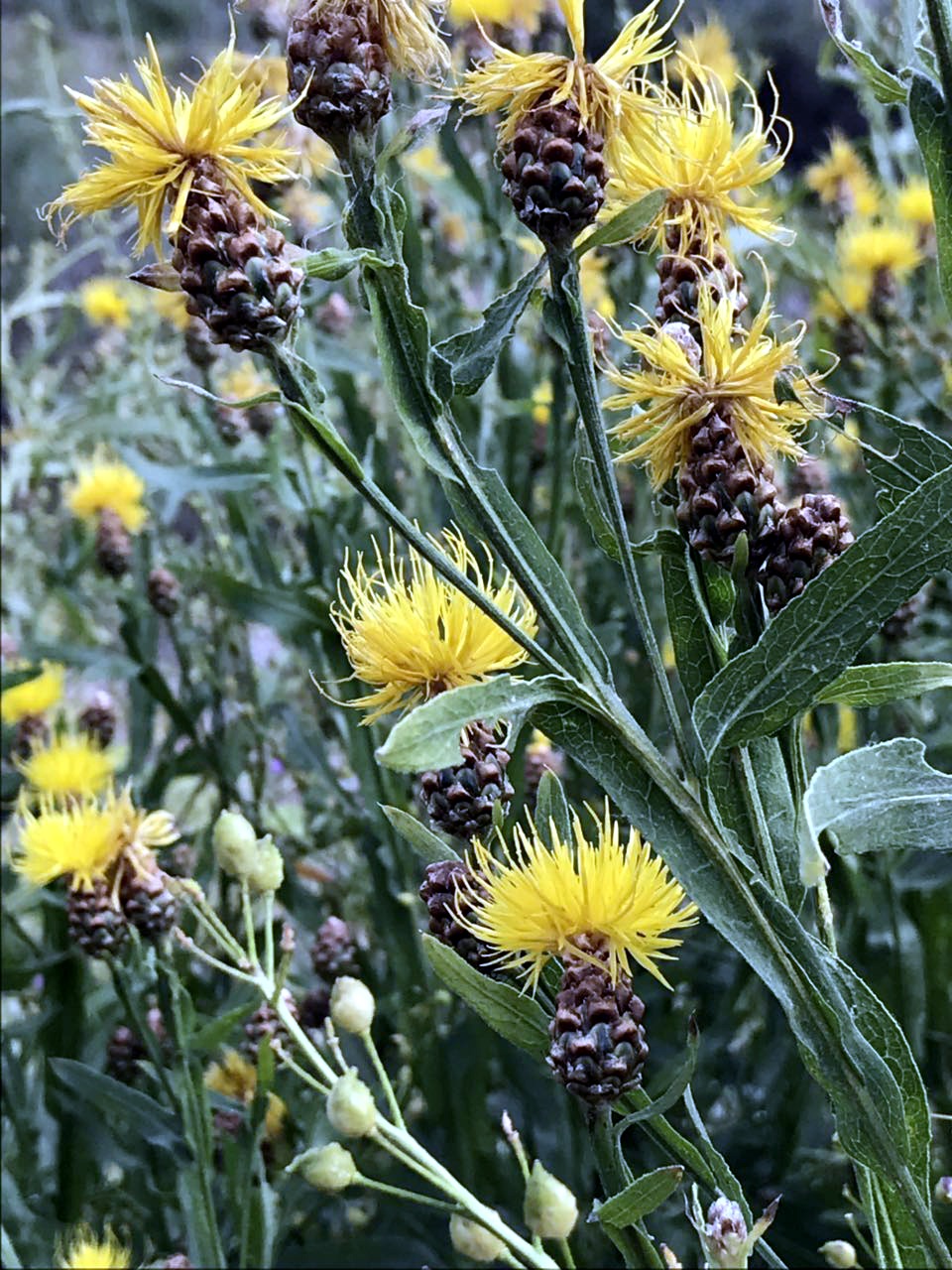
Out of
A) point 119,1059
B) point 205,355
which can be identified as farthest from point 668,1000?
point 205,355

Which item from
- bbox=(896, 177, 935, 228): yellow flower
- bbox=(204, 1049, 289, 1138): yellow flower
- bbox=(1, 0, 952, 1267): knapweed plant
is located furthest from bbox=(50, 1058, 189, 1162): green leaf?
bbox=(896, 177, 935, 228): yellow flower

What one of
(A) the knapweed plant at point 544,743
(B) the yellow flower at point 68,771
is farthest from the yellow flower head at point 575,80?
(B) the yellow flower at point 68,771

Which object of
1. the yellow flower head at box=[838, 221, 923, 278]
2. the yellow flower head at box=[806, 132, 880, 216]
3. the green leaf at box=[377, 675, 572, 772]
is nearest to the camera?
the green leaf at box=[377, 675, 572, 772]

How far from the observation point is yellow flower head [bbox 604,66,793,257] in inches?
15.6

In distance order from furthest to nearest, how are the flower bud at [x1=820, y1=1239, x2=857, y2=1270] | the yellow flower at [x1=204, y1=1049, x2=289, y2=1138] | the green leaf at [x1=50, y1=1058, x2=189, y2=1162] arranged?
the yellow flower at [x1=204, y1=1049, x2=289, y2=1138] → the green leaf at [x1=50, y1=1058, x2=189, y2=1162] → the flower bud at [x1=820, y1=1239, x2=857, y2=1270]

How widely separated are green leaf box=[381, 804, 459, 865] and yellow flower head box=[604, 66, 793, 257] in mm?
196

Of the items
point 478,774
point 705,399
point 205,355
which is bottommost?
point 478,774

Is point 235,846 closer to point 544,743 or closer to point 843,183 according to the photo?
point 544,743

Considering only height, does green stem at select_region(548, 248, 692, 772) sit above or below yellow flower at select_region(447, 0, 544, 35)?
below

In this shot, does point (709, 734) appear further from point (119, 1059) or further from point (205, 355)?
point (205, 355)

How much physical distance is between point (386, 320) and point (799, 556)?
140mm

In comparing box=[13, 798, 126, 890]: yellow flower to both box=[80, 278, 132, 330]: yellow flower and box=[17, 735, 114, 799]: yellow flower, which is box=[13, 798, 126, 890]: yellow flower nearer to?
box=[17, 735, 114, 799]: yellow flower

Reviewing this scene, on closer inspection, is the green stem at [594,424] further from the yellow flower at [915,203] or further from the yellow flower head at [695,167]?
the yellow flower at [915,203]

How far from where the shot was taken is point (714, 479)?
37 centimetres
